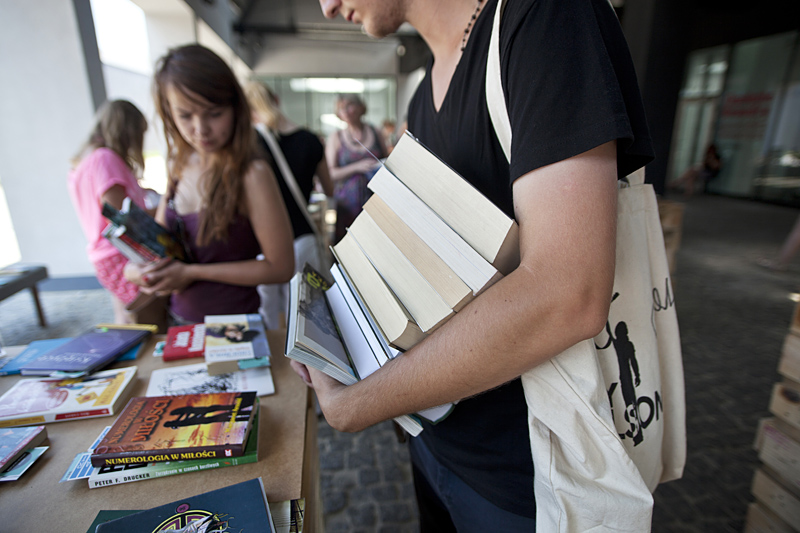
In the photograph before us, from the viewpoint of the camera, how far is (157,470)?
29.3 inches

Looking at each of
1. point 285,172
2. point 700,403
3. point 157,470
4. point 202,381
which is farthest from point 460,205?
point 700,403

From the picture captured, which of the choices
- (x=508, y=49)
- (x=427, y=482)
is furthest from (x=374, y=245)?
(x=427, y=482)

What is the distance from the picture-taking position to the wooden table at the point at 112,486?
0.68 metres

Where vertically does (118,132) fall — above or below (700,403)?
above

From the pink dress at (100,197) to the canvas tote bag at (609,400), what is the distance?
244 cm

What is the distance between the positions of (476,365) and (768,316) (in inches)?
178

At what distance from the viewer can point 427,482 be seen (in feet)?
3.31

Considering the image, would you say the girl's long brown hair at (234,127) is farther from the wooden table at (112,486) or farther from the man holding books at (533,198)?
the man holding books at (533,198)

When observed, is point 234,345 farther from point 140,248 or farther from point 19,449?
point 140,248

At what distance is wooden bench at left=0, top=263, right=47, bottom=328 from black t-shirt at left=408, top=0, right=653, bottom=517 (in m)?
3.97

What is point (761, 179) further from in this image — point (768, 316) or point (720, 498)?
point (720, 498)

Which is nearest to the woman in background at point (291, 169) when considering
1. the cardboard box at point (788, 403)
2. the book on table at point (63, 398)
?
the book on table at point (63, 398)

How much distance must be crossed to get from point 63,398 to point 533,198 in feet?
3.50

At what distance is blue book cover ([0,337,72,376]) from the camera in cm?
104
